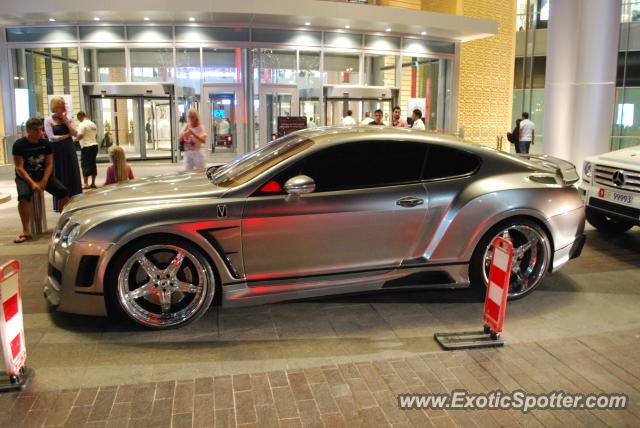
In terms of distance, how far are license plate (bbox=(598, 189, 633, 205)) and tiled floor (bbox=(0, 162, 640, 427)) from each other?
1.82 metres

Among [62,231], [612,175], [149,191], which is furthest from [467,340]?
[612,175]

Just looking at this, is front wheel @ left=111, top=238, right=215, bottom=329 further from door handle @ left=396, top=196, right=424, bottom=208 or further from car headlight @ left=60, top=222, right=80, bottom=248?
door handle @ left=396, top=196, right=424, bottom=208

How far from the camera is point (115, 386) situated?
3.82 meters

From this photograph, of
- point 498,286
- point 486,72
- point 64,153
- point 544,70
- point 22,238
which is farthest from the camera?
point 544,70

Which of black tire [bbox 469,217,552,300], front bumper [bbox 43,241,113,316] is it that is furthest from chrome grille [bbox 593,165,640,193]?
front bumper [bbox 43,241,113,316]

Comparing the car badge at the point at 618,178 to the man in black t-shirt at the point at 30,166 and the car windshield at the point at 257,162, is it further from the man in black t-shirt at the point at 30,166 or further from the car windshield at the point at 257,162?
the man in black t-shirt at the point at 30,166

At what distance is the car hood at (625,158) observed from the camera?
7245 millimetres

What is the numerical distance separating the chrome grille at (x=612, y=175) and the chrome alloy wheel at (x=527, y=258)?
2518mm

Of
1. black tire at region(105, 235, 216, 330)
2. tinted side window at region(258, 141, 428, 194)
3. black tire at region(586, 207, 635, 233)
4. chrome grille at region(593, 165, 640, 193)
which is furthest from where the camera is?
black tire at region(586, 207, 635, 233)

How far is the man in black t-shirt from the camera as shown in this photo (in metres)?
7.63

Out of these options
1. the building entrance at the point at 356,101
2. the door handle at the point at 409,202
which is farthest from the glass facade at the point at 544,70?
the door handle at the point at 409,202

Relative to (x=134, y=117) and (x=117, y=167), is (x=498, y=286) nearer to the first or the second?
(x=117, y=167)

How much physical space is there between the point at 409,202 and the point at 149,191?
2.30 m

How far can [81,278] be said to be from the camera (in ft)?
14.8
